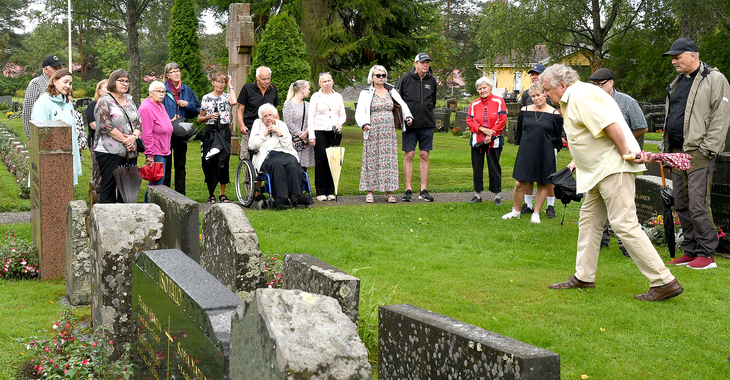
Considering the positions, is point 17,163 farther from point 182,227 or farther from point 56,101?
point 182,227

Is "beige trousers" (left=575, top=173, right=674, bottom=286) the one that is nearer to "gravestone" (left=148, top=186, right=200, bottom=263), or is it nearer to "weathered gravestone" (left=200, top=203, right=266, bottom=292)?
"weathered gravestone" (left=200, top=203, right=266, bottom=292)

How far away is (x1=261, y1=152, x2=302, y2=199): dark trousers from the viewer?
10.4 meters

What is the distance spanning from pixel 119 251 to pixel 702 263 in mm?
5656

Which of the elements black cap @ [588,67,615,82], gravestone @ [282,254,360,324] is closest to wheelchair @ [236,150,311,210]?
black cap @ [588,67,615,82]

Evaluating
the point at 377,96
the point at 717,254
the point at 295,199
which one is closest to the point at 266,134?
the point at 295,199

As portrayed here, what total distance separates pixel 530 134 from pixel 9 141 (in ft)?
45.6

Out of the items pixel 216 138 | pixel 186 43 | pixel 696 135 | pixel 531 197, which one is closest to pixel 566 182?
pixel 696 135

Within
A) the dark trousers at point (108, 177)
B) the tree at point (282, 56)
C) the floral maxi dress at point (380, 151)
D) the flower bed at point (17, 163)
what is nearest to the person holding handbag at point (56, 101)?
the dark trousers at point (108, 177)

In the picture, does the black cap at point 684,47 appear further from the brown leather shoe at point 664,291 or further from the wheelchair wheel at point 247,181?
the wheelchair wheel at point 247,181

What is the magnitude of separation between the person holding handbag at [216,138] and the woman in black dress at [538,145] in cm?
430

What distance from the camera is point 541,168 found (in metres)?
9.89

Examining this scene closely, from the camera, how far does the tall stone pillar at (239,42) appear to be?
61.5ft

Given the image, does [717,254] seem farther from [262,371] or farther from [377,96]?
[262,371]

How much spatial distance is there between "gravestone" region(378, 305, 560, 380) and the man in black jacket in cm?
861
